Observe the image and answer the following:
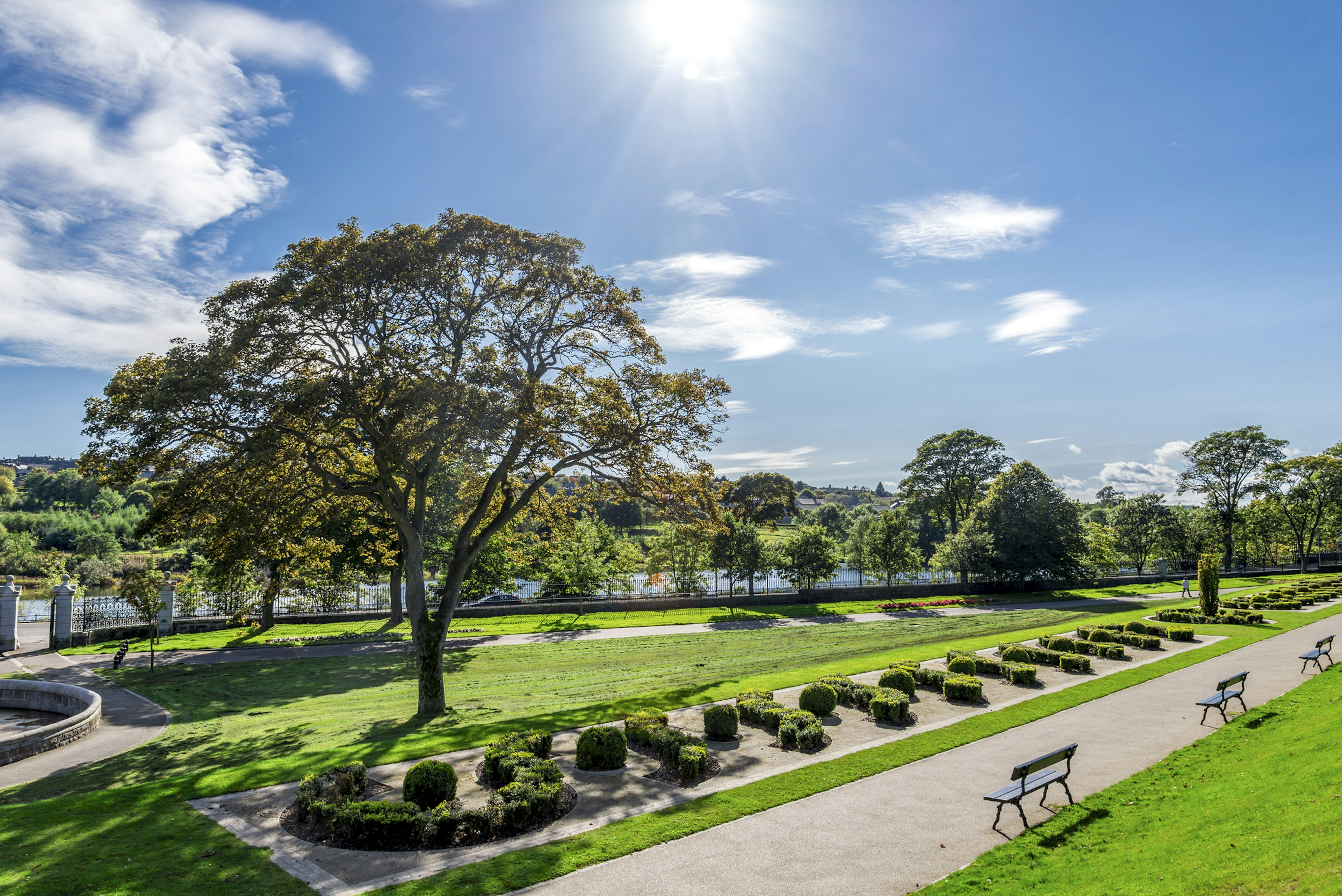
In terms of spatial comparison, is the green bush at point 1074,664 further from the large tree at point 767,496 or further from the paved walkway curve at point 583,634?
the large tree at point 767,496

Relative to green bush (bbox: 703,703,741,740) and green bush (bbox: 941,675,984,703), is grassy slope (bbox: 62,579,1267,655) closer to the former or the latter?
green bush (bbox: 941,675,984,703)

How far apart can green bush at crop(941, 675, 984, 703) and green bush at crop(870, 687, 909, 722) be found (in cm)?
223

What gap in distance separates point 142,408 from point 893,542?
146ft

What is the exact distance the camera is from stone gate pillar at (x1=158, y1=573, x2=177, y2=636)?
29.2 metres

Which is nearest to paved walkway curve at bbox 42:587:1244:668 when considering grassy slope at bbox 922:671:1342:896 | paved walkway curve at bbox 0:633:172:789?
paved walkway curve at bbox 0:633:172:789

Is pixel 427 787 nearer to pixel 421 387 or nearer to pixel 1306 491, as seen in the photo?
pixel 421 387

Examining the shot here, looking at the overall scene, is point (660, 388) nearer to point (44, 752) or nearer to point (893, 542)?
point (44, 752)

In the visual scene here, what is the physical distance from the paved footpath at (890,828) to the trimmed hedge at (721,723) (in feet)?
10.3

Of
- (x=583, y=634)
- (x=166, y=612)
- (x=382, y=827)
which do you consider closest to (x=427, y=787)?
(x=382, y=827)

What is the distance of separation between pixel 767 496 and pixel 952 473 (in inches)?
1276

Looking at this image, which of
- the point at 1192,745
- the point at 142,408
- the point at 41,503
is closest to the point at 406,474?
the point at 142,408

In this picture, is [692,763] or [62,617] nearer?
[692,763]

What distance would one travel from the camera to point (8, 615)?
2442 centimetres

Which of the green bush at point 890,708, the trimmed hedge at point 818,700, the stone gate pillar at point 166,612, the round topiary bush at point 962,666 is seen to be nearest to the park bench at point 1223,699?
the round topiary bush at point 962,666
